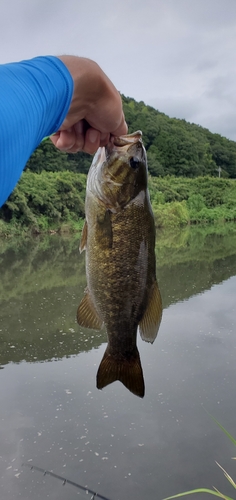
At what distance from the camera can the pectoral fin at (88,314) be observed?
Answer: 1888mm

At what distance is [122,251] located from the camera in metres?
1.79

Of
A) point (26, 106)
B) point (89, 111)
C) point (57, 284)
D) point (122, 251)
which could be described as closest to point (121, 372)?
point (122, 251)

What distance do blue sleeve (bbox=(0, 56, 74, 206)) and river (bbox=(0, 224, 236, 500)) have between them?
3.85 metres

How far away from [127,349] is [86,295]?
282 mm

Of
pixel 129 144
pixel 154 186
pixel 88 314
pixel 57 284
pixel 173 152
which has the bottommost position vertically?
pixel 57 284

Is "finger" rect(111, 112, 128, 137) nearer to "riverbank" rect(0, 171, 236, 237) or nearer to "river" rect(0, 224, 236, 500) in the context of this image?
"river" rect(0, 224, 236, 500)

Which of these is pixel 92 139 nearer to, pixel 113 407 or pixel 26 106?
pixel 26 106

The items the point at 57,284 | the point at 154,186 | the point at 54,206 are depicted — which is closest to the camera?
the point at 57,284

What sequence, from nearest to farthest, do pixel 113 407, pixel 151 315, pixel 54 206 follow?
pixel 151 315 < pixel 113 407 < pixel 54 206

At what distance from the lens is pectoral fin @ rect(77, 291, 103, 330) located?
6.19 feet

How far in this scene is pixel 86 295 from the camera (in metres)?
1.88

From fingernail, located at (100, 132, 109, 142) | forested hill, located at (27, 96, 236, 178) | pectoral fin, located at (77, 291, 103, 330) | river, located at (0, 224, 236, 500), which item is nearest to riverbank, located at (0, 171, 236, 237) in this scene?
forested hill, located at (27, 96, 236, 178)

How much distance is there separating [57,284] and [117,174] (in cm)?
1185

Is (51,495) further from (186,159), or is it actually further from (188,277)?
(186,159)
